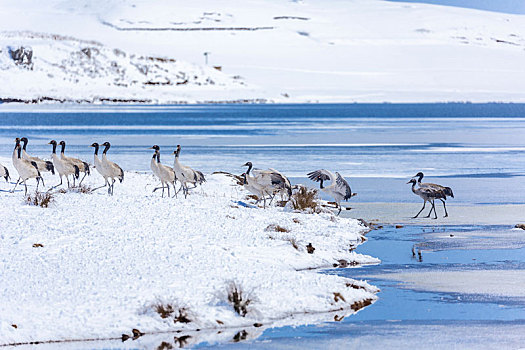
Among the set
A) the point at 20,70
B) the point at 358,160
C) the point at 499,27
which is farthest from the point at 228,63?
the point at 358,160

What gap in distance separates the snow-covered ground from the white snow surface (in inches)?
3315

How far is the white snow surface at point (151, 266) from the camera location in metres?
9.39

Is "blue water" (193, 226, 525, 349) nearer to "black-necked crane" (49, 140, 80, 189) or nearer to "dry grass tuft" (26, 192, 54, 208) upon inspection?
"dry grass tuft" (26, 192, 54, 208)

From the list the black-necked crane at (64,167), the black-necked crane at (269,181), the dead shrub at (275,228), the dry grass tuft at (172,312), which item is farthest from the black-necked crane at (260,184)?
the dry grass tuft at (172,312)

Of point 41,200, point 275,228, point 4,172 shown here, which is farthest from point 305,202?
point 4,172

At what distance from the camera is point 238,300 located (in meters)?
9.77

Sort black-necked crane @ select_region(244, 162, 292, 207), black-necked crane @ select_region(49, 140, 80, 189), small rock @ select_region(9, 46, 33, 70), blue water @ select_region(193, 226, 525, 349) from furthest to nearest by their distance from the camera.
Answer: small rock @ select_region(9, 46, 33, 70) → black-necked crane @ select_region(49, 140, 80, 189) → black-necked crane @ select_region(244, 162, 292, 207) → blue water @ select_region(193, 226, 525, 349)

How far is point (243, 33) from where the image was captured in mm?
168750

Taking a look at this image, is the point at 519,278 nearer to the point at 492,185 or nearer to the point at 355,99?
the point at 492,185

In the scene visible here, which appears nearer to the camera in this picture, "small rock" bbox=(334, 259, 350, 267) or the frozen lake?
the frozen lake

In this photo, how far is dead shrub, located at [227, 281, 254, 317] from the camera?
384 inches

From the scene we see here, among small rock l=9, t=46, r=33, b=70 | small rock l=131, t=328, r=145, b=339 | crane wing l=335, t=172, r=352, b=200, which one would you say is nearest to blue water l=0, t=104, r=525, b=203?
crane wing l=335, t=172, r=352, b=200

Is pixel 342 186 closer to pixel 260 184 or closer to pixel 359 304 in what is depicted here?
pixel 260 184

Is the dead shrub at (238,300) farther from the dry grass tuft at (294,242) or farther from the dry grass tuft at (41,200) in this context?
the dry grass tuft at (41,200)
